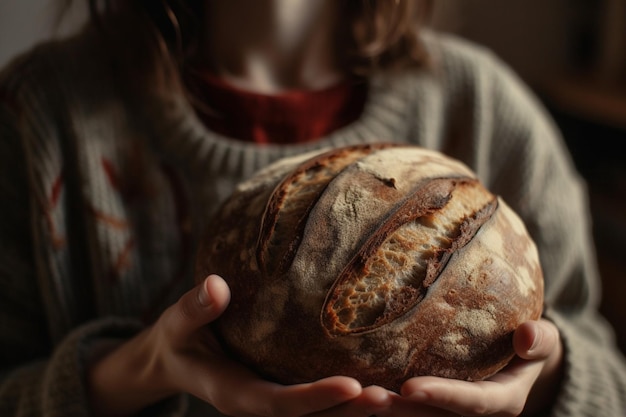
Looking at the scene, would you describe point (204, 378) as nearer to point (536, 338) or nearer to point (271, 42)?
point (536, 338)

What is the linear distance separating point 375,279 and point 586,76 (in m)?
1.72

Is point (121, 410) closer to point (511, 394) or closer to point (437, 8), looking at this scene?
point (511, 394)

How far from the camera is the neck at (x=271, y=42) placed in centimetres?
93

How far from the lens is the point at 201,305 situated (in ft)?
1.75

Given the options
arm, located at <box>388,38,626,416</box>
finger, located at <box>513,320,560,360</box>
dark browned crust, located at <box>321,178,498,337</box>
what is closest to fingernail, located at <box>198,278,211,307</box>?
dark browned crust, located at <box>321,178,498,337</box>

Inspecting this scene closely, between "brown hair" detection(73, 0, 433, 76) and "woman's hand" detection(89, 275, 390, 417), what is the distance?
450mm

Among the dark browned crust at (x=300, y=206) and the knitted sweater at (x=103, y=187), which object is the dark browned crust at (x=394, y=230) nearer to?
the dark browned crust at (x=300, y=206)

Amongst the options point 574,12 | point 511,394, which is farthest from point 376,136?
point 574,12

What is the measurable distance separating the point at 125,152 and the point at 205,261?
0.37 m

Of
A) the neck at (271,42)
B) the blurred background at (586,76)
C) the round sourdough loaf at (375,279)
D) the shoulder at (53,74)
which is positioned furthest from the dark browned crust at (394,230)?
the blurred background at (586,76)

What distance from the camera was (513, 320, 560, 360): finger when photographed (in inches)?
21.3

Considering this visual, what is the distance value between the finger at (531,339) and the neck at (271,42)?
570 mm

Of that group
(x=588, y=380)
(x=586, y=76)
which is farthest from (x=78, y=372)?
(x=586, y=76)

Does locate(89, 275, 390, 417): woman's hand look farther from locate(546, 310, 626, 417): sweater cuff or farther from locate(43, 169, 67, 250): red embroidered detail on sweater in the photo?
locate(546, 310, 626, 417): sweater cuff
